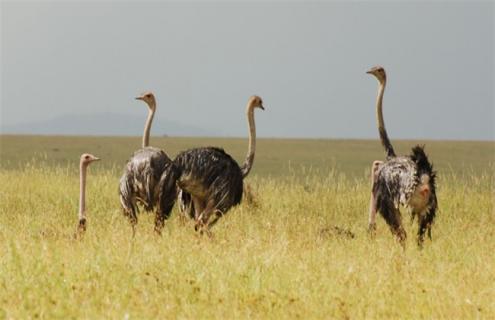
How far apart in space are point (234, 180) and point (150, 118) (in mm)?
1884

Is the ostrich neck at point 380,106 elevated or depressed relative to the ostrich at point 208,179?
elevated

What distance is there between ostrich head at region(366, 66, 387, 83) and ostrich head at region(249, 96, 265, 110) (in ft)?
4.11

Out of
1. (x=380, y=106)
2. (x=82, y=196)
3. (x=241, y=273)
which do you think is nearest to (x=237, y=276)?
(x=241, y=273)

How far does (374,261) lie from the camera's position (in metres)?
7.73

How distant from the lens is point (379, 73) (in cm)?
1073

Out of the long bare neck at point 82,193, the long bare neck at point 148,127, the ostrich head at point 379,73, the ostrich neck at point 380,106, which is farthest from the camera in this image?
the ostrich head at point 379,73

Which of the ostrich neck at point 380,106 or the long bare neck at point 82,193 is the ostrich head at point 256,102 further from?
the long bare neck at point 82,193

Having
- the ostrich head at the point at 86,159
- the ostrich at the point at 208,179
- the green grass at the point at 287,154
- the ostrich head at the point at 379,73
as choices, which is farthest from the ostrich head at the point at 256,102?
the green grass at the point at 287,154

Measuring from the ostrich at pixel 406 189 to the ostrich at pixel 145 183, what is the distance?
2.06 m

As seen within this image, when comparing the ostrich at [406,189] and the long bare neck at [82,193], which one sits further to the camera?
the ostrich at [406,189]

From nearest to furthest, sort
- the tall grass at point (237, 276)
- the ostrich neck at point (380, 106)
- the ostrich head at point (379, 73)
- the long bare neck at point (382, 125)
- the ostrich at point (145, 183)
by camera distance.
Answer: the tall grass at point (237, 276)
the ostrich at point (145, 183)
the long bare neck at point (382, 125)
the ostrich neck at point (380, 106)
the ostrich head at point (379, 73)

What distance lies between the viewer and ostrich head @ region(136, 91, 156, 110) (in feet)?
36.5

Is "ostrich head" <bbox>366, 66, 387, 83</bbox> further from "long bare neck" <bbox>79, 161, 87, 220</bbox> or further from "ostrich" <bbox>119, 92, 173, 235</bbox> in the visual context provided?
"long bare neck" <bbox>79, 161, 87, 220</bbox>

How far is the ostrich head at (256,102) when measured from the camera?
10743 millimetres
